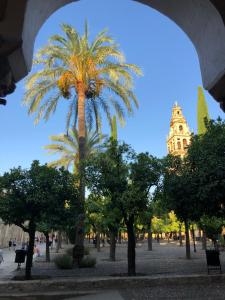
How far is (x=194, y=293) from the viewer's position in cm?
1099

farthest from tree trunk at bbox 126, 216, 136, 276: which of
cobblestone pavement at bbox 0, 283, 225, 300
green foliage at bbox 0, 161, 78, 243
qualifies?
cobblestone pavement at bbox 0, 283, 225, 300

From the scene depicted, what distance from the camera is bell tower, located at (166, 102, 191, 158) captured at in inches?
3484

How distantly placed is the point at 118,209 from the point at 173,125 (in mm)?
76568

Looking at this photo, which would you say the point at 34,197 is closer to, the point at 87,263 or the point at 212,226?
the point at 87,263

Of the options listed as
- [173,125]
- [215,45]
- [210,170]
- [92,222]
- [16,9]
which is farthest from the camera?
[173,125]

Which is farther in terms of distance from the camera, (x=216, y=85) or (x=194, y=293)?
(x=194, y=293)

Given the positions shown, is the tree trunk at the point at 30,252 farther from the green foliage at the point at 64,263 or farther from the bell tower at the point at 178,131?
the bell tower at the point at 178,131

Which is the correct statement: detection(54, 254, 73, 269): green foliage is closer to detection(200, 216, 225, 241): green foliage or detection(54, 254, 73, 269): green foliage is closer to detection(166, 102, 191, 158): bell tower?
detection(200, 216, 225, 241): green foliage

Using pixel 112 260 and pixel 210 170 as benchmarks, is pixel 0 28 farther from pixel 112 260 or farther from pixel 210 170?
pixel 112 260

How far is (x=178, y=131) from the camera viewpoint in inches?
3514

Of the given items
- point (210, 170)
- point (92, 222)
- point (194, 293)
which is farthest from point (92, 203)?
point (92, 222)

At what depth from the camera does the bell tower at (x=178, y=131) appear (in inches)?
3484

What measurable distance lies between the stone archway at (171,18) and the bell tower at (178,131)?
83.1 metres

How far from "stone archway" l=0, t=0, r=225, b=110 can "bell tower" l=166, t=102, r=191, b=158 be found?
83.1 metres
